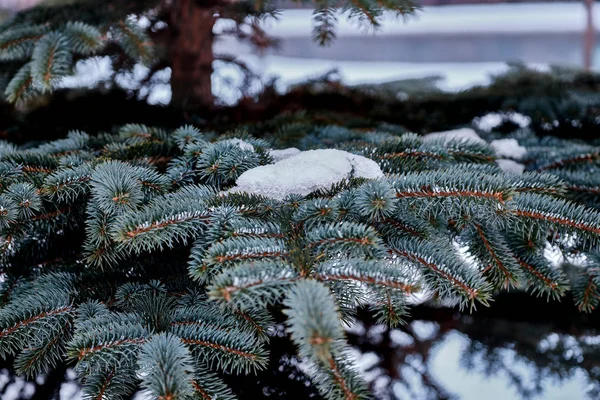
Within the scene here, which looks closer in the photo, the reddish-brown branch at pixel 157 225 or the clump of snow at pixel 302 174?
the reddish-brown branch at pixel 157 225

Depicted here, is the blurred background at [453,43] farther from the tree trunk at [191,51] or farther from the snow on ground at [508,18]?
the tree trunk at [191,51]

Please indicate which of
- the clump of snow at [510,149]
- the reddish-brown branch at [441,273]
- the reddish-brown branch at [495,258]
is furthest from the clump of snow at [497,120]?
the reddish-brown branch at [441,273]

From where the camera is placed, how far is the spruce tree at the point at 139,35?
31.4 inches

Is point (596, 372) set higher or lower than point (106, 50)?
lower

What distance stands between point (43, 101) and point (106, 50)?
21 centimetres

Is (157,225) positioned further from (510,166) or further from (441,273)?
(510,166)

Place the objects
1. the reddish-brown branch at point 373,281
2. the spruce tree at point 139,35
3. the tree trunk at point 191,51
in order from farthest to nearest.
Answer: the tree trunk at point 191,51 → the spruce tree at point 139,35 → the reddish-brown branch at point 373,281

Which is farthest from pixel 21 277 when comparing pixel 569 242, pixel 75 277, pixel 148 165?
pixel 569 242

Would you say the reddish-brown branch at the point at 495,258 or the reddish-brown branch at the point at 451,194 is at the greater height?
the reddish-brown branch at the point at 451,194

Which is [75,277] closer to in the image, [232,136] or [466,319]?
[232,136]

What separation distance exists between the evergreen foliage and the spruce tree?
0.19 m

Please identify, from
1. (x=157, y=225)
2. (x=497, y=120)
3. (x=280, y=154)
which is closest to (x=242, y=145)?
(x=280, y=154)

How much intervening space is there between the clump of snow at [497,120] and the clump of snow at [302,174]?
696 millimetres

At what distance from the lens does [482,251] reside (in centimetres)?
61
